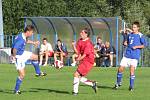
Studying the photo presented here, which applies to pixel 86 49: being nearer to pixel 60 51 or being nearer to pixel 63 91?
pixel 63 91

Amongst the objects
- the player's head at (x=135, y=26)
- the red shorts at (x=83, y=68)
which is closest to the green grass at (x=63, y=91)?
the red shorts at (x=83, y=68)

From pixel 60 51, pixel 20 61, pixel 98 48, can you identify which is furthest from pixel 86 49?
pixel 98 48

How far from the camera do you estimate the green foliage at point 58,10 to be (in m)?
51.2

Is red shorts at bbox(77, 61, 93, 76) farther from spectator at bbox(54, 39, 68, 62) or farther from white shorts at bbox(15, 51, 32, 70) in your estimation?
spectator at bbox(54, 39, 68, 62)

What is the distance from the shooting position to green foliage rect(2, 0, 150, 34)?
51.2 metres

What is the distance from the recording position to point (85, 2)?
5438cm

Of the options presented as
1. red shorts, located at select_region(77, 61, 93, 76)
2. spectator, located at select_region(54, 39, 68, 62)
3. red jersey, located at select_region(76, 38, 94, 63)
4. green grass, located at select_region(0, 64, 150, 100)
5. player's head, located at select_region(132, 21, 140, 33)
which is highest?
player's head, located at select_region(132, 21, 140, 33)

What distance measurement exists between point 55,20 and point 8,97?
22.6 metres

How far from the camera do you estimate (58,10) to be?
52281 mm

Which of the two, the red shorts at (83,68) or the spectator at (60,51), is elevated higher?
the red shorts at (83,68)

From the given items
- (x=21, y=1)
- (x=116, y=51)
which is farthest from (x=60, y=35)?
(x=21, y=1)

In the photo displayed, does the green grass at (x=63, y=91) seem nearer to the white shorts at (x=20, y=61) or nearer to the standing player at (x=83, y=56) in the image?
the standing player at (x=83, y=56)

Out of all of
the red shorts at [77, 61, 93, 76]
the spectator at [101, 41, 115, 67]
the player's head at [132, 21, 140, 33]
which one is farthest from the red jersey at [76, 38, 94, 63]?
the spectator at [101, 41, 115, 67]

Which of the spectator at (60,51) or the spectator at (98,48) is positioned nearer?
the spectator at (60,51)
